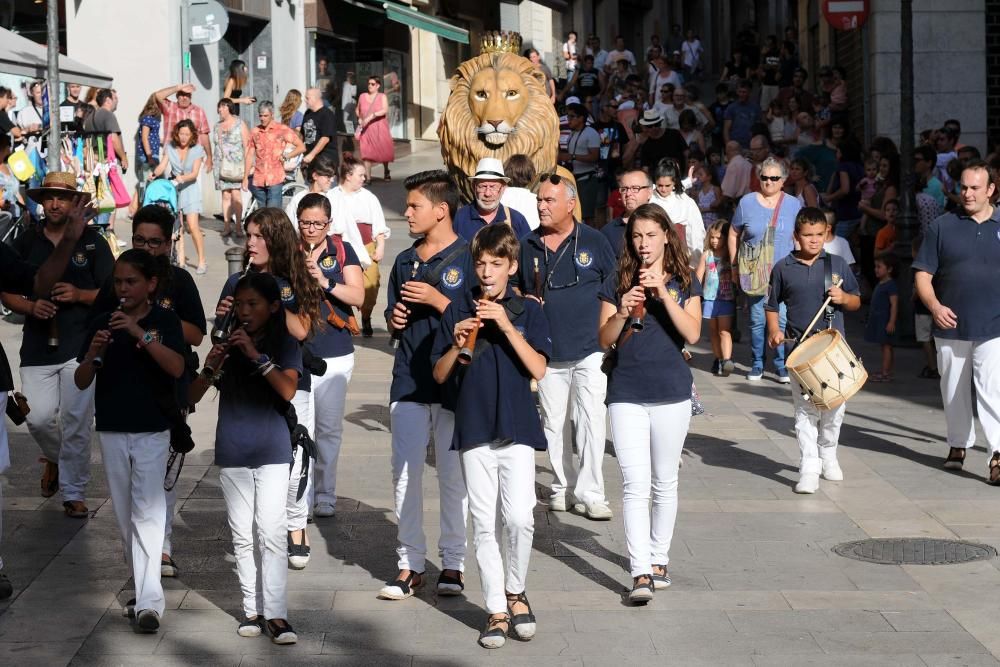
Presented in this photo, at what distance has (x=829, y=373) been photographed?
959 centimetres

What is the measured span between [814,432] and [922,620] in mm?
2955

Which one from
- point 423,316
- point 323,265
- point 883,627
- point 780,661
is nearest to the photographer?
point 780,661

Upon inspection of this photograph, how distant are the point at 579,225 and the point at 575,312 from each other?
0.51 meters

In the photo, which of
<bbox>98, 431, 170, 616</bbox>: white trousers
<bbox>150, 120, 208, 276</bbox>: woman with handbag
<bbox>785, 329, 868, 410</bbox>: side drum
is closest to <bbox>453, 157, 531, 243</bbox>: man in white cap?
<bbox>785, 329, 868, 410</bbox>: side drum

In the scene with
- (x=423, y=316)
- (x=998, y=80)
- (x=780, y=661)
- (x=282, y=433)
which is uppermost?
(x=998, y=80)

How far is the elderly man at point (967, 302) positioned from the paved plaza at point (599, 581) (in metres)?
0.41

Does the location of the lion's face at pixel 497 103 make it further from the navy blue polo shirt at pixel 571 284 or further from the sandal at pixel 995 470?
the sandal at pixel 995 470

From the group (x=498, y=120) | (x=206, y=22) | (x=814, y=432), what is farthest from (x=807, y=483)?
(x=206, y=22)

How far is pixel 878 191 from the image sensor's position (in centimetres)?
1853

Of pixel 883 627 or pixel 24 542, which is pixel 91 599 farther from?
pixel 883 627

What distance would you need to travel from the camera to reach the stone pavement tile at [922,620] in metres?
7.03

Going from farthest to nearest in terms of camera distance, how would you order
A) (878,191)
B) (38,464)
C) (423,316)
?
(878,191) < (38,464) < (423,316)

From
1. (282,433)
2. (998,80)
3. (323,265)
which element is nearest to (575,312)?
(323,265)

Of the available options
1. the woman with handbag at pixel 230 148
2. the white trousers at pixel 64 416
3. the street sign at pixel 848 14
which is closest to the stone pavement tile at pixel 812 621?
the white trousers at pixel 64 416
